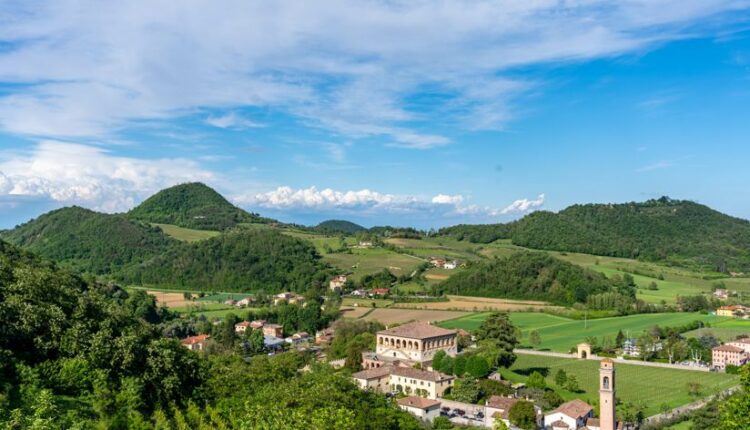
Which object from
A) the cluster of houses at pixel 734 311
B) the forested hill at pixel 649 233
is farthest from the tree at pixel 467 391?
the forested hill at pixel 649 233

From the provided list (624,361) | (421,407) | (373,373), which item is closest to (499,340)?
(624,361)

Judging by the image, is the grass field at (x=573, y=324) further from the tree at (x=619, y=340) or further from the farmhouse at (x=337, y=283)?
the farmhouse at (x=337, y=283)

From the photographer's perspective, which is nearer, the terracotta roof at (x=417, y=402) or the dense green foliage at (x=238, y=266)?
the terracotta roof at (x=417, y=402)

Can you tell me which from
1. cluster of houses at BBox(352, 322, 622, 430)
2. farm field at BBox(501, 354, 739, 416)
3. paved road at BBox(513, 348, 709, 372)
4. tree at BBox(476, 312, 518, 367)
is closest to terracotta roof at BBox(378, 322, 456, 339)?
cluster of houses at BBox(352, 322, 622, 430)

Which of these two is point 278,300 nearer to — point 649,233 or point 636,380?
point 636,380

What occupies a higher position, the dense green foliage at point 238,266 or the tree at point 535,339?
the dense green foliage at point 238,266

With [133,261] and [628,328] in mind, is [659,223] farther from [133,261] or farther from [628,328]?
[133,261]

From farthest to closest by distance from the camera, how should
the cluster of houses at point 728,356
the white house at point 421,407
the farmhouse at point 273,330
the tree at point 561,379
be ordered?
the farmhouse at point 273,330
the cluster of houses at point 728,356
the tree at point 561,379
the white house at point 421,407

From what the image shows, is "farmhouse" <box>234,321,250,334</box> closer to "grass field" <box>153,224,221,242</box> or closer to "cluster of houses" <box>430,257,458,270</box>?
"cluster of houses" <box>430,257,458,270</box>
